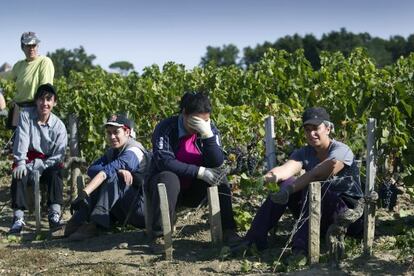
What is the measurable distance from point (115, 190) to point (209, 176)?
882mm

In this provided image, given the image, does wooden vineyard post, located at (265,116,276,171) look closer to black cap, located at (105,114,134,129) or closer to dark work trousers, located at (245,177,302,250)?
dark work trousers, located at (245,177,302,250)

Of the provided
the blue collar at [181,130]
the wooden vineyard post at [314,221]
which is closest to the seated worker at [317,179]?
the wooden vineyard post at [314,221]

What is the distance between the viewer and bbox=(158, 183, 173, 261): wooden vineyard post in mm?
4543

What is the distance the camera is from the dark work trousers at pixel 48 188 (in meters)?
5.82

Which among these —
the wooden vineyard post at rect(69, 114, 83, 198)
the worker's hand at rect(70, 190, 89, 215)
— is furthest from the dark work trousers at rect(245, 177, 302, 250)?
the wooden vineyard post at rect(69, 114, 83, 198)

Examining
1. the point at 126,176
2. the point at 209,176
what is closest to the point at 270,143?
the point at 209,176

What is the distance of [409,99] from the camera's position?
4.92 meters

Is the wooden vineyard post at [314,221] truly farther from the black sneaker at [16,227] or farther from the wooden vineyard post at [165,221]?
the black sneaker at [16,227]

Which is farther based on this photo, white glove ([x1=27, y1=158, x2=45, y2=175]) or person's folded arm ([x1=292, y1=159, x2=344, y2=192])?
white glove ([x1=27, y1=158, x2=45, y2=175])

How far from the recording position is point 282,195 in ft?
14.2

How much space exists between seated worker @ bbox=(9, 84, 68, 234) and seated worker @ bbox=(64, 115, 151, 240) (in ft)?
1.60

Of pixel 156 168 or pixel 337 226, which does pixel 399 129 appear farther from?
pixel 156 168

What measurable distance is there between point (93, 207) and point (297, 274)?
1.95 meters

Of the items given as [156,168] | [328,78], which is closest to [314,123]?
[156,168]
